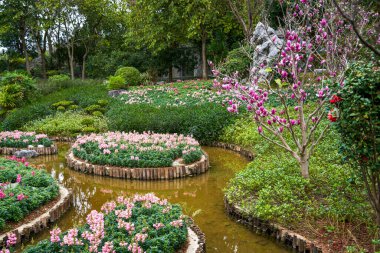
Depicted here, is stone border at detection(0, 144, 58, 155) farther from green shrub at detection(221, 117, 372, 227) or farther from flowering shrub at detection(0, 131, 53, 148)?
green shrub at detection(221, 117, 372, 227)

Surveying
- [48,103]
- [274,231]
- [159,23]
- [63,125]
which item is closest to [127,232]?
[274,231]

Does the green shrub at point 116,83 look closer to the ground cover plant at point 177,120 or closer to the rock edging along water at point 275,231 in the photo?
the ground cover plant at point 177,120

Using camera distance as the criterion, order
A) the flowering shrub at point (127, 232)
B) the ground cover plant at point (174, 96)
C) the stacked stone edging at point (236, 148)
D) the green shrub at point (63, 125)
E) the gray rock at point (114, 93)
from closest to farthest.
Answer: the flowering shrub at point (127, 232) → the stacked stone edging at point (236, 148) → the green shrub at point (63, 125) → the ground cover plant at point (174, 96) → the gray rock at point (114, 93)

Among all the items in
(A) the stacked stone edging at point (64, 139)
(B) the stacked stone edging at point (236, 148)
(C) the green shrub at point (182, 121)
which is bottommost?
(A) the stacked stone edging at point (64, 139)

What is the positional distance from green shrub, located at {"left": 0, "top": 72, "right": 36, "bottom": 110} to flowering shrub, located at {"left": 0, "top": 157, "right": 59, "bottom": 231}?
10.2 m

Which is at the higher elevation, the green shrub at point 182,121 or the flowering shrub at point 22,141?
the green shrub at point 182,121

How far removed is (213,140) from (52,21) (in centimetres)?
2147

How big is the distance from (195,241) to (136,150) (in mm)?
4878

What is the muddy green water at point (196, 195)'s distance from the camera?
5.84 m

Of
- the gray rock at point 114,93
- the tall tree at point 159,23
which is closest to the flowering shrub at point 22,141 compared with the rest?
the gray rock at point 114,93

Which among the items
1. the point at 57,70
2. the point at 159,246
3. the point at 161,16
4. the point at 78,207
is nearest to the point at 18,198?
the point at 78,207

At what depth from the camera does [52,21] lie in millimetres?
29203

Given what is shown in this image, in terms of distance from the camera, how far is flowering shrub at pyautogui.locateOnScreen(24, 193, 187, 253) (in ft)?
15.3

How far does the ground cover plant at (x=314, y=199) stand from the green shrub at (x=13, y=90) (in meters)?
13.5
